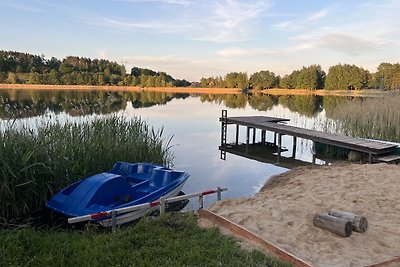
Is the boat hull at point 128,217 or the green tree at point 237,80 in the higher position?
the green tree at point 237,80

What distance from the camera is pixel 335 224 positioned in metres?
4.38

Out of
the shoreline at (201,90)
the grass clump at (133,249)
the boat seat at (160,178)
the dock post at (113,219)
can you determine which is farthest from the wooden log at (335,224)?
the shoreline at (201,90)

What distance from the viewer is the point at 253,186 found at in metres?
9.05

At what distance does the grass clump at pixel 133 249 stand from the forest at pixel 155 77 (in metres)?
38.2

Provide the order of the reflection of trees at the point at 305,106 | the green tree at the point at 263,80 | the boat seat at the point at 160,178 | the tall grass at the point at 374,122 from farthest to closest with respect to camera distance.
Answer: the green tree at the point at 263,80
the reflection of trees at the point at 305,106
the tall grass at the point at 374,122
the boat seat at the point at 160,178

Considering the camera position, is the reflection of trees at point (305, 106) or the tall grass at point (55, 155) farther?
the reflection of trees at point (305, 106)

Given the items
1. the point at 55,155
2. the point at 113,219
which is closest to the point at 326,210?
the point at 113,219

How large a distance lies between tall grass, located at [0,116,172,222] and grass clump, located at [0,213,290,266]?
1.32m

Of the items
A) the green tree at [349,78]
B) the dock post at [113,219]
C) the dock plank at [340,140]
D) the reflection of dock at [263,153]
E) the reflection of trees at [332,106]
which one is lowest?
the reflection of dock at [263,153]

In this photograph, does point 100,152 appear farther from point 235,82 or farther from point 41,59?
point 235,82

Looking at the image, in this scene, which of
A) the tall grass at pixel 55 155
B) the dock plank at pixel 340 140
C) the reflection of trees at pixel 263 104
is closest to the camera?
the tall grass at pixel 55 155

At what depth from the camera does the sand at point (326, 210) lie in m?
3.95

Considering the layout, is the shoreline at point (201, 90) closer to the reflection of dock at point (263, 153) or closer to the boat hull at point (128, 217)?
the reflection of dock at point (263, 153)

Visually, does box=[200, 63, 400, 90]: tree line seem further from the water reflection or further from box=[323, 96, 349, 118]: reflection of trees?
the water reflection
